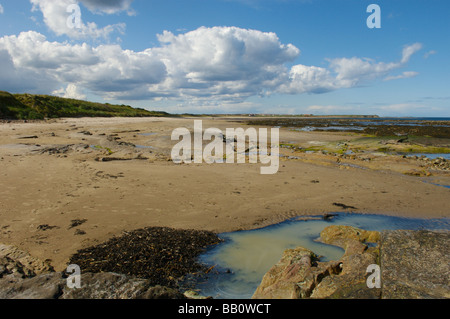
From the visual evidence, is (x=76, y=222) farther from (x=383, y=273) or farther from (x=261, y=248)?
(x=383, y=273)

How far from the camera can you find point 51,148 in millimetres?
16953

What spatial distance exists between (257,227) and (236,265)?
6.94ft

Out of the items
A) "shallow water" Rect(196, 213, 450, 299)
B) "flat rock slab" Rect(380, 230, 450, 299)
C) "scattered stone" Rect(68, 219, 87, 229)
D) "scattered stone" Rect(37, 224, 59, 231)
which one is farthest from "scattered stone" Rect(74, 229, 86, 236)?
"flat rock slab" Rect(380, 230, 450, 299)

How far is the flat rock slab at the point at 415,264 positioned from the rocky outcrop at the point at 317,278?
0.28m

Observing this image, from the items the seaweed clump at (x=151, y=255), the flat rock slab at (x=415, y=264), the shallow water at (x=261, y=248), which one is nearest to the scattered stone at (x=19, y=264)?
the seaweed clump at (x=151, y=255)

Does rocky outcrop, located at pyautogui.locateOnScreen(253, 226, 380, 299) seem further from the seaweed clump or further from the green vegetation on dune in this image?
the green vegetation on dune

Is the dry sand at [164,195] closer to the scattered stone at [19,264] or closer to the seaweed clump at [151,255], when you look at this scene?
the scattered stone at [19,264]

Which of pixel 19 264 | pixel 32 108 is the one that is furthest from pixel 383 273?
pixel 32 108

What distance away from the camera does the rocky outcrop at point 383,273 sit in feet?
11.4

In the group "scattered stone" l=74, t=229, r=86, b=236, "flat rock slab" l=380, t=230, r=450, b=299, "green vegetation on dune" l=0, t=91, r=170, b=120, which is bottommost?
"scattered stone" l=74, t=229, r=86, b=236

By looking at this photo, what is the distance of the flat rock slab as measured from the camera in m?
3.39

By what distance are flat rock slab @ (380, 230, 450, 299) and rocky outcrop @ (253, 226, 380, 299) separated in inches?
11.2
